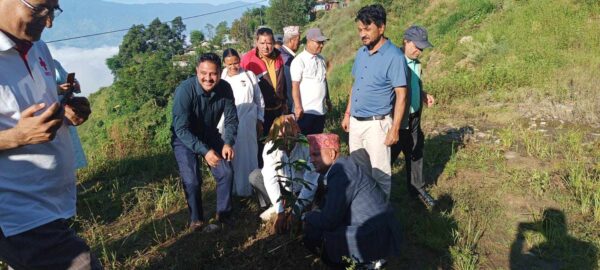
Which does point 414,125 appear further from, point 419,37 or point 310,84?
point 310,84

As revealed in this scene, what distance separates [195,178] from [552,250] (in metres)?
2.95

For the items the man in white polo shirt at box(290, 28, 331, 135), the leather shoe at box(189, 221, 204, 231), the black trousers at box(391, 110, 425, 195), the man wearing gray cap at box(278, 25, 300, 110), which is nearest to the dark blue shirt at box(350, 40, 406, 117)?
the black trousers at box(391, 110, 425, 195)

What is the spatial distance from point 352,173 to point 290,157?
98 cm

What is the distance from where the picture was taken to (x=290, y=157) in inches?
135

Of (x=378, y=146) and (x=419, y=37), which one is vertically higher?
(x=419, y=37)

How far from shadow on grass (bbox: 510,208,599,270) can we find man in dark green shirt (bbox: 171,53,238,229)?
2.43m

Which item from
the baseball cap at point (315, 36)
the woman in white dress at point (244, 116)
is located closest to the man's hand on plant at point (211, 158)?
the woman in white dress at point (244, 116)

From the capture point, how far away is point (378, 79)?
11.5ft

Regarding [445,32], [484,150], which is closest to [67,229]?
[484,150]

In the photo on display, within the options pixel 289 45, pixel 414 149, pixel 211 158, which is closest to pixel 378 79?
pixel 414 149

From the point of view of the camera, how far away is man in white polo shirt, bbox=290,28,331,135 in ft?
15.4

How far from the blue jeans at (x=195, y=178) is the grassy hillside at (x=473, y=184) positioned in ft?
0.71

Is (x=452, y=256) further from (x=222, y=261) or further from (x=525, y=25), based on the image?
(x=525, y=25)

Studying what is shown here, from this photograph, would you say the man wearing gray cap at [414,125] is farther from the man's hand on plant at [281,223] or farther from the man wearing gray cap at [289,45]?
the man wearing gray cap at [289,45]
